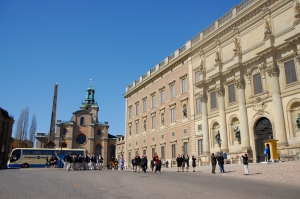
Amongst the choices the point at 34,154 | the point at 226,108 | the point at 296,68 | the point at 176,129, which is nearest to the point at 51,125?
the point at 34,154

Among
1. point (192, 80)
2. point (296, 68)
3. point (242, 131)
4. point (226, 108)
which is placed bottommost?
point (242, 131)

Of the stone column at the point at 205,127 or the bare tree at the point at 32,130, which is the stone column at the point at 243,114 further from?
the bare tree at the point at 32,130

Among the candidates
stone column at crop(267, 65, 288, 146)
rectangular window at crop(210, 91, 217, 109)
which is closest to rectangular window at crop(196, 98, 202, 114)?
rectangular window at crop(210, 91, 217, 109)

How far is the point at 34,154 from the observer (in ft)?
142

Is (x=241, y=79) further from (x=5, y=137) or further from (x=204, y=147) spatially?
(x=5, y=137)

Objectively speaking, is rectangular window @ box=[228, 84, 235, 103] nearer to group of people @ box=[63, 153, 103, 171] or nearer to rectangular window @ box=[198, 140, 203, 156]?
rectangular window @ box=[198, 140, 203, 156]

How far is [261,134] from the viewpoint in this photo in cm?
2717

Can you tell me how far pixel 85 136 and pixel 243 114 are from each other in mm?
54866

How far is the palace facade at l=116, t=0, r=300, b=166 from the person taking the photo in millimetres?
24938

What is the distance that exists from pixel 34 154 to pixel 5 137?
20.8 meters

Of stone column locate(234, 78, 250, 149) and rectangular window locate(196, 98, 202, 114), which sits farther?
rectangular window locate(196, 98, 202, 114)

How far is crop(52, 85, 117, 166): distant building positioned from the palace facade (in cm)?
3411

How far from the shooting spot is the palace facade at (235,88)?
24938mm

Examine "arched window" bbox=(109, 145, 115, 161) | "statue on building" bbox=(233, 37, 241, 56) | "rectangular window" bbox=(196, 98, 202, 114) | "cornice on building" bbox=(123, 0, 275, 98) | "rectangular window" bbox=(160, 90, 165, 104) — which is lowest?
"arched window" bbox=(109, 145, 115, 161)
